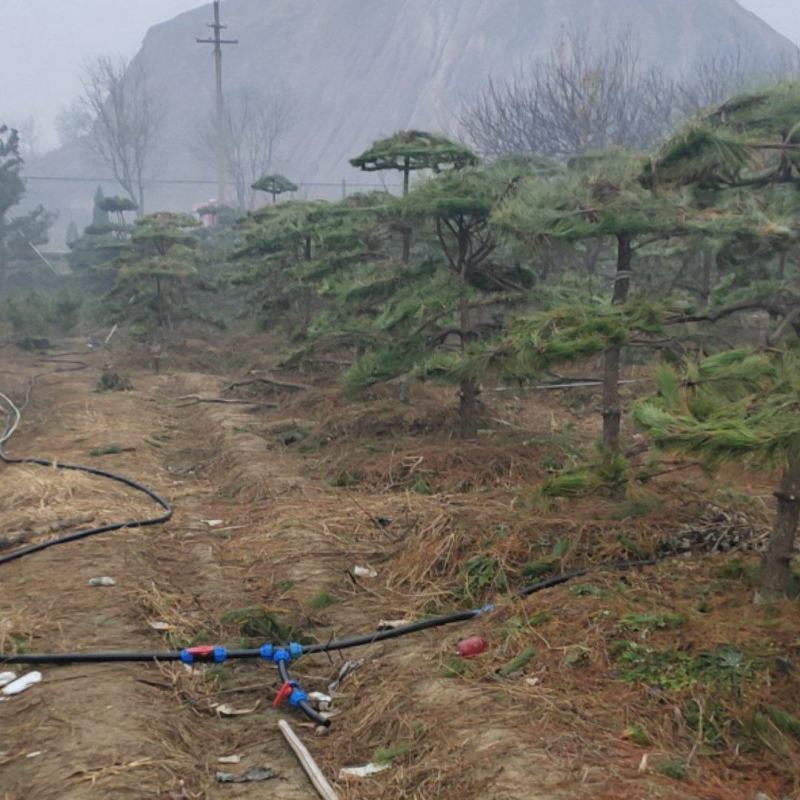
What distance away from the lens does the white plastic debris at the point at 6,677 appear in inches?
174

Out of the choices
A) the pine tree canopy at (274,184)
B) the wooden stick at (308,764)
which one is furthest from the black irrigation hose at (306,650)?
the pine tree canopy at (274,184)

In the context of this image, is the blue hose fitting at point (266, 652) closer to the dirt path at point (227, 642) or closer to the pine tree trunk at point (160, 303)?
the dirt path at point (227, 642)

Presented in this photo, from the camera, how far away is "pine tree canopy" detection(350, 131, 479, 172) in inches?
377

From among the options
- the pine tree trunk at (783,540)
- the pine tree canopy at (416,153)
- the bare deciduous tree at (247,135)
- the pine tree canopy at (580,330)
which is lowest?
the pine tree trunk at (783,540)

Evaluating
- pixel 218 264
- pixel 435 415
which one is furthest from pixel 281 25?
pixel 435 415

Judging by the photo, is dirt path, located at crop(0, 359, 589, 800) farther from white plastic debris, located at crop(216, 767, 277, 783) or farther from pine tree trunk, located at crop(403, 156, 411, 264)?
pine tree trunk, located at crop(403, 156, 411, 264)

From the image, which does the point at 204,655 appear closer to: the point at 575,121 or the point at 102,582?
the point at 102,582

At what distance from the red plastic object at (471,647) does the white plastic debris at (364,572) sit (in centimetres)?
155

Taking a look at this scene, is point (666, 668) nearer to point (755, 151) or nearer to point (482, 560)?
point (482, 560)

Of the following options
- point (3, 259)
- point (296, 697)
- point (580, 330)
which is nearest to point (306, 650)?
point (296, 697)

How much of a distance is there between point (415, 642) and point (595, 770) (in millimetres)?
1662

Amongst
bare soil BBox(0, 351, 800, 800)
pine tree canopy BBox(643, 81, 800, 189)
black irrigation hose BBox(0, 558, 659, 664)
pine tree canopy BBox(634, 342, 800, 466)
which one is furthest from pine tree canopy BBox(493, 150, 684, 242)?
black irrigation hose BBox(0, 558, 659, 664)

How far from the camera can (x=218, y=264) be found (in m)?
25.4

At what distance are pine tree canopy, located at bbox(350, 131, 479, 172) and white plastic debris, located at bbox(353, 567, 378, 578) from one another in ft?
15.8
